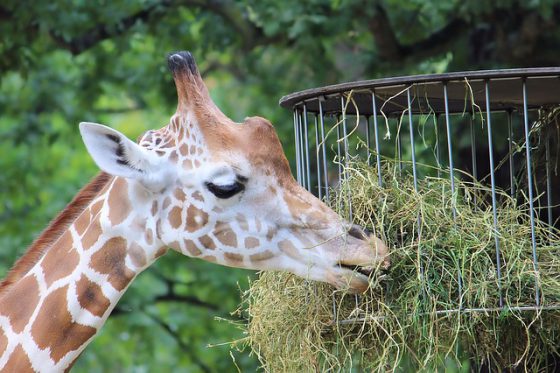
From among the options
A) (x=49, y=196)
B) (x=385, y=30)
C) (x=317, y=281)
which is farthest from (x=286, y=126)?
(x=317, y=281)

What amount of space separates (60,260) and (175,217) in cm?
53

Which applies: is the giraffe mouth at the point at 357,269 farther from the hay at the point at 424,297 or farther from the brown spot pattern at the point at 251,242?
the brown spot pattern at the point at 251,242

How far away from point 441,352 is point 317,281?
1.84 feet

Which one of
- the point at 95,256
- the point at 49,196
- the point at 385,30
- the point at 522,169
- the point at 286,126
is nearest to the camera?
the point at 95,256

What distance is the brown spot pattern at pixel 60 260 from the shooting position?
4195mm

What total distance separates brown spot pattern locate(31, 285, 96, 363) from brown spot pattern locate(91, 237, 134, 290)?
0.19m

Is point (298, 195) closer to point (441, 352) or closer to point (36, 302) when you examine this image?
point (441, 352)

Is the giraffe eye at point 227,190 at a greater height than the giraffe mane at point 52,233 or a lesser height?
greater

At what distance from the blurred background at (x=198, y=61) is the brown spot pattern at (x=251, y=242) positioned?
2.30 metres

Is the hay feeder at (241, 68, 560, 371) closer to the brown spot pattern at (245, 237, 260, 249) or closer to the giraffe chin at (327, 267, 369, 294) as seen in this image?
the giraffe chin at (327, 267, 369, 294)

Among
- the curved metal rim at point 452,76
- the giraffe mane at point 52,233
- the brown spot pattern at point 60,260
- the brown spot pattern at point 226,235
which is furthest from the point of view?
the giraffe mane at point 52,233

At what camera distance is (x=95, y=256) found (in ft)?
13.6

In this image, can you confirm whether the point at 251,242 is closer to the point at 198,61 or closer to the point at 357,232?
the point at 357,232

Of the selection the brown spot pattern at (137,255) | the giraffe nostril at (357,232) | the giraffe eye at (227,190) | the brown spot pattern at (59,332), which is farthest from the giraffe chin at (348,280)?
the brown spot pattern at (59,332)
